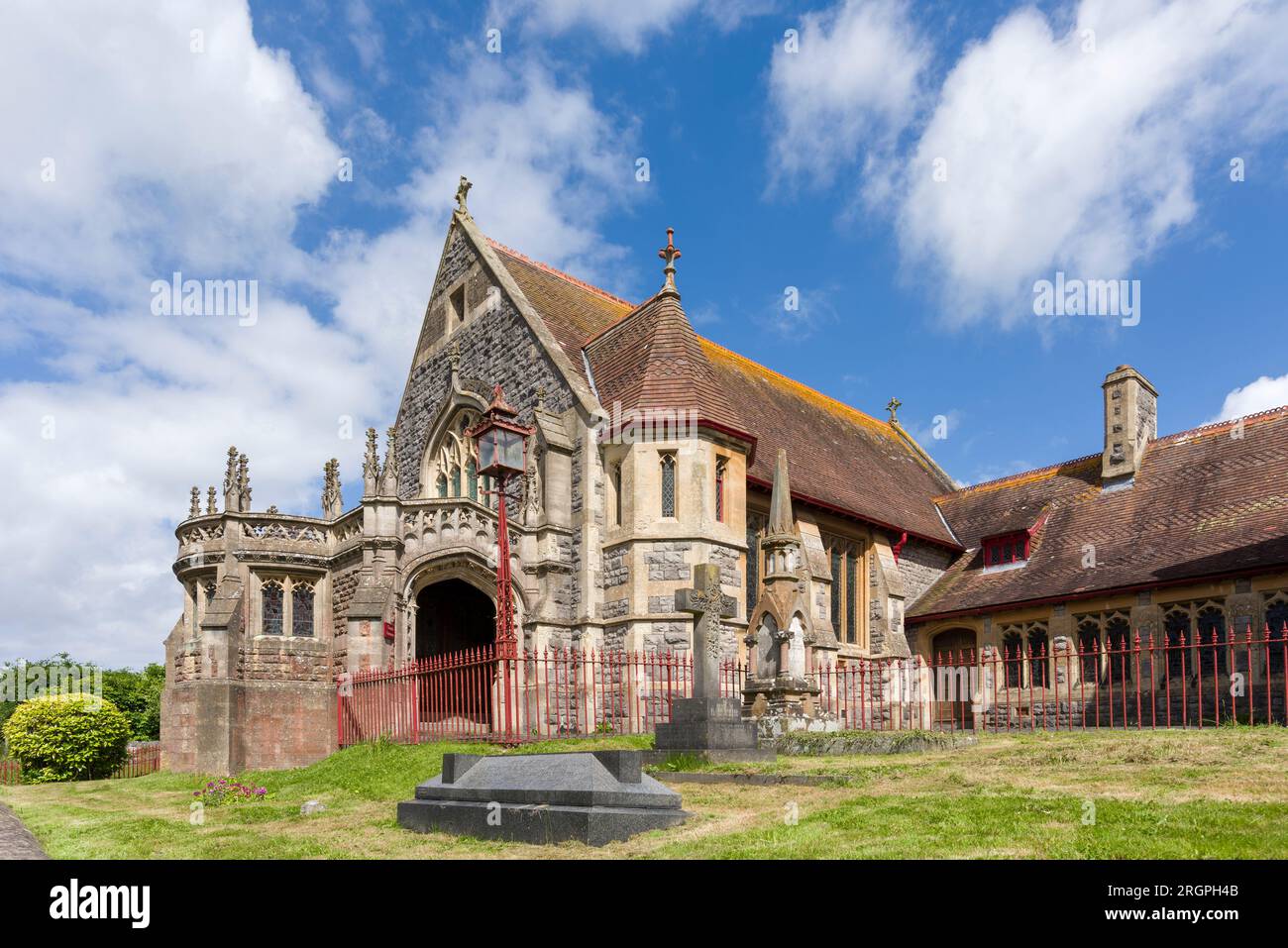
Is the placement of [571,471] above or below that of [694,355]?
below

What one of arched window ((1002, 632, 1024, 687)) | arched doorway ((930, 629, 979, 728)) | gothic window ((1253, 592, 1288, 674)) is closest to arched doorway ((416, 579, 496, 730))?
arched doorway ((930, 629, 979, 728))

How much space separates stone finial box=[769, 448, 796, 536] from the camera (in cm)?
1584

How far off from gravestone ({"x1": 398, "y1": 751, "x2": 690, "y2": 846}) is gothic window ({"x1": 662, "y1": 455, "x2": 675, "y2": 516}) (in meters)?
10.3

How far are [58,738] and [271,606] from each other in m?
4.92

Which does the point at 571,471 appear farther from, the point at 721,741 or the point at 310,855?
the point at 310,855

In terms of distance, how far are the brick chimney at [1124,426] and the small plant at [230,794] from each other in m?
21.0

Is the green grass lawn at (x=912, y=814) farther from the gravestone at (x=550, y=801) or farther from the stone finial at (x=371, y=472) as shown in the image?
the stone finial at (x=371, y=472)

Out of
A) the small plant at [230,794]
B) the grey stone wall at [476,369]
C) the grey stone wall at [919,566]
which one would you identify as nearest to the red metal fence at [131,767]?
the small plant at [230,794]

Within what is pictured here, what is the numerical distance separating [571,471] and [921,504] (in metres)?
12.9

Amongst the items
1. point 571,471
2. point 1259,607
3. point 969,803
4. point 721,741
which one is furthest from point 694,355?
point 969,803
